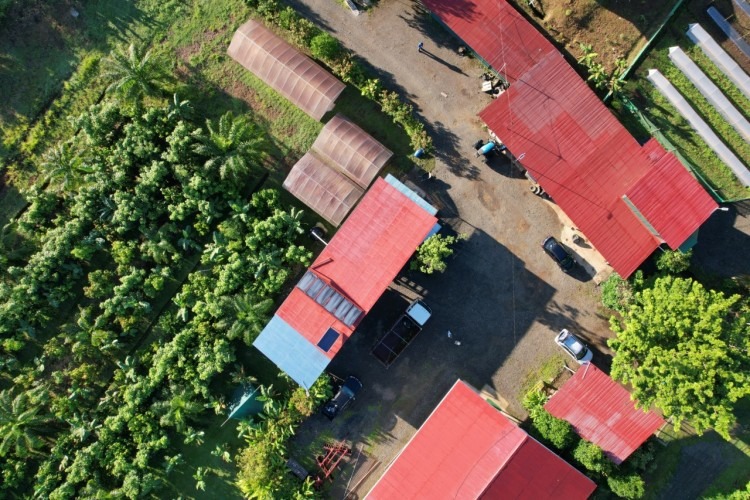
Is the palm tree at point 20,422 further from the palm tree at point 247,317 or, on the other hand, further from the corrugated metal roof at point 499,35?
the corrugated metal roof at point 499,35

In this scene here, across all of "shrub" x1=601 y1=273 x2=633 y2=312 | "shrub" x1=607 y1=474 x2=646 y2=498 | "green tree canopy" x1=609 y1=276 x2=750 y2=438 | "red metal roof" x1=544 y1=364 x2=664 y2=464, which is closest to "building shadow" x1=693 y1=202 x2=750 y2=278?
"green tree canopy" x1=609 y1=276 x2=750 y2=438

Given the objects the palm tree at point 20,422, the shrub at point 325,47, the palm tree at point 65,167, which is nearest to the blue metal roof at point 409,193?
the shrub at point 325,47

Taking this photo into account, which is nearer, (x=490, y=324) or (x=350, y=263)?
(x=350, y=263)

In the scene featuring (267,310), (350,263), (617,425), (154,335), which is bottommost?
(154,335)

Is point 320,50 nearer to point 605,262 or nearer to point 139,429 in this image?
point 605,262

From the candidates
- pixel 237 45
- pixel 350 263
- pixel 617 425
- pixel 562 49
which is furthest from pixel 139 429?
pixel 562 49

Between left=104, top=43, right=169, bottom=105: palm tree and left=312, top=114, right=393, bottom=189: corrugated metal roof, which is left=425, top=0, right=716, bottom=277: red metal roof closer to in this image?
left=312, top=114, right=393, bottom=189: corrugated metal roof
